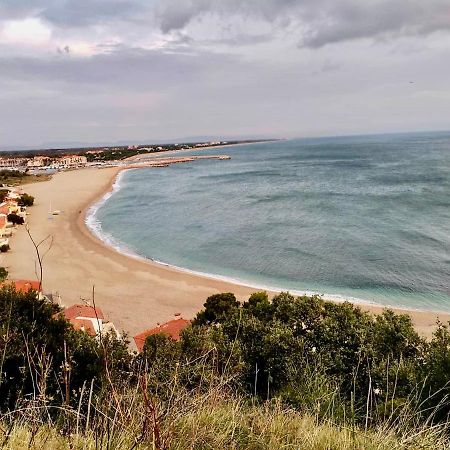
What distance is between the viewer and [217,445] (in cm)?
322

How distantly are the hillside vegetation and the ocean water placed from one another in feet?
41.1

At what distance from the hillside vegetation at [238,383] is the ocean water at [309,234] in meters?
12.5

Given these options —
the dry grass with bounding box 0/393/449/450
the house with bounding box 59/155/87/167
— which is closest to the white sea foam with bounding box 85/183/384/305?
the dry grass with bounding box 0/393/449/450

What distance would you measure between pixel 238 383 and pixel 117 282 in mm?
23334

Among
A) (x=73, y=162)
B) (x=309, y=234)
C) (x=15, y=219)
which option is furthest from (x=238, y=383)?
(x=73, y=162)

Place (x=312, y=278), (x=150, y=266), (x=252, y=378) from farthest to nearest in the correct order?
(x=150, y=266)
(x=312, y=278)
(x=252, y=378)

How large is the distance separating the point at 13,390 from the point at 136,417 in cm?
628

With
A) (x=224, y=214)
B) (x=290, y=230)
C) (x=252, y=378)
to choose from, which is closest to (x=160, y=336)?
(x=252, y=378)

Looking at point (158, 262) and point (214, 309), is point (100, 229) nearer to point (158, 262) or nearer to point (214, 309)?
point (158, 262)

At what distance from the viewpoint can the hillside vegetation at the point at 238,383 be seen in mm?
3111

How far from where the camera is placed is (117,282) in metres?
28.9

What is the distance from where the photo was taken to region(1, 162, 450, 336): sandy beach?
23203 mm

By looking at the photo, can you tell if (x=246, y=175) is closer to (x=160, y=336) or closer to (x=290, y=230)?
(x=290, y=230)

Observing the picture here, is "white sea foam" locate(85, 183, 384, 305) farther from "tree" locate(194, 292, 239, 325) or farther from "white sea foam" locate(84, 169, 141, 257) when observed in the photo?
"tree" locate(194, 292, 239, 325)
